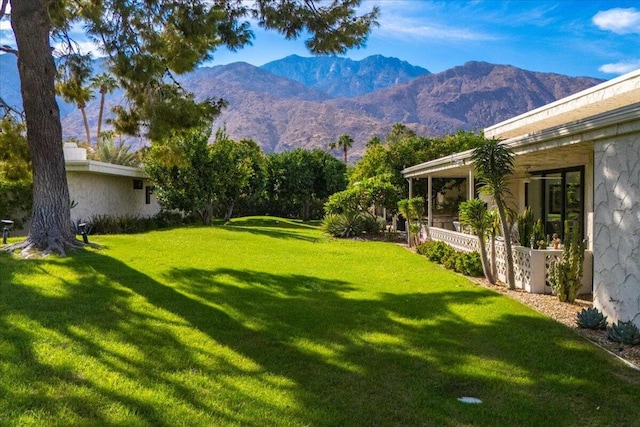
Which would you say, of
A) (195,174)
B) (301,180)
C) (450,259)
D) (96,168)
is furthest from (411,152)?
(96,168)

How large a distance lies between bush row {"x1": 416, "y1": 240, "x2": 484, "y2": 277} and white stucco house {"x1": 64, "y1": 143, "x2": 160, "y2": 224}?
11655 mm

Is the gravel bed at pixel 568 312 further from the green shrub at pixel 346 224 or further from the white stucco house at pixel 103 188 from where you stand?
the white stucco house at pixel 103 188

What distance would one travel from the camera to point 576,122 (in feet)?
22.3

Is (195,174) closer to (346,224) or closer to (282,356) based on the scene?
(346,224)

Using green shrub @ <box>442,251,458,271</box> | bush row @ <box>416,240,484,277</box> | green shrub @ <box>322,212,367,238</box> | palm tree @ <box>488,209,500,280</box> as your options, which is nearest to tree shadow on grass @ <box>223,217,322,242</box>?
green shrub @ <box>322,212,367,238</box>

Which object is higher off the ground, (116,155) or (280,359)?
(116,155)

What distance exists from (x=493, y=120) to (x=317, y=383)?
202m

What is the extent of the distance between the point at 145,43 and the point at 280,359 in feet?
29.3

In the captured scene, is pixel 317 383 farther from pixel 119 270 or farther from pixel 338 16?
pixel 338 16

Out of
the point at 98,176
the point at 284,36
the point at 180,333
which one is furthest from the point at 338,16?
the point at 98,176

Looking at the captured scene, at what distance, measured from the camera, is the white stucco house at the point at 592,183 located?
588 cm

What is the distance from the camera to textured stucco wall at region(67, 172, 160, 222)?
17.5m

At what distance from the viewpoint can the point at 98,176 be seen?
19.1 m

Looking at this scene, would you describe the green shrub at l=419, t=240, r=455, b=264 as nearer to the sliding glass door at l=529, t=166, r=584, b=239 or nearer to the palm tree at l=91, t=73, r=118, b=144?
the sliding glass door at l=529, t=166, r=584, b=239
